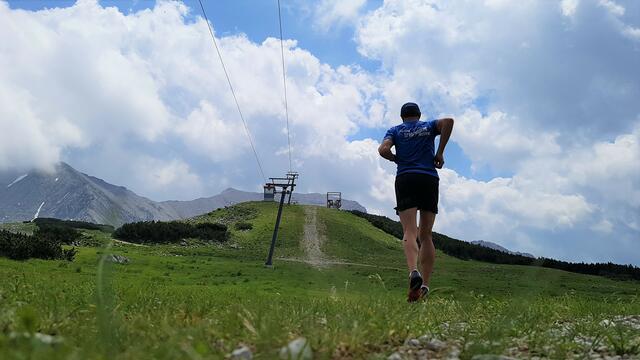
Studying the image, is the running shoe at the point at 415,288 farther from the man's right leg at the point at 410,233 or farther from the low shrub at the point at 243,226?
A: the low shrub at the point at 243,226

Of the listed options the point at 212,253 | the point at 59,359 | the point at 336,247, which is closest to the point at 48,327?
the point at 59,359

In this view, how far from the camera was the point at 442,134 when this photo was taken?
28.4ft

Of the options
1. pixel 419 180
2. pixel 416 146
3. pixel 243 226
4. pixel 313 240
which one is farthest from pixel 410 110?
pixel 243 226

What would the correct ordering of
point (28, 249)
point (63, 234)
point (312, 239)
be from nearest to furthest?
1. point (28, 249)
2. point (63, 234)
3. point (312, 239)

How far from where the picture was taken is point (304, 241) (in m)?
63.3

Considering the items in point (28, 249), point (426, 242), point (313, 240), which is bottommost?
point (28, 249)

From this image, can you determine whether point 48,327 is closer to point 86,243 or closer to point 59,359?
point 59,359

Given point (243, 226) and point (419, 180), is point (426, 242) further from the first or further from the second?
point (243, 226)

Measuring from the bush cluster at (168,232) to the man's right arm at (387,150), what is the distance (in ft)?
176

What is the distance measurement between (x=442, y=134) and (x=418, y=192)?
112cm

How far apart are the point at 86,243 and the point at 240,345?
169 ft

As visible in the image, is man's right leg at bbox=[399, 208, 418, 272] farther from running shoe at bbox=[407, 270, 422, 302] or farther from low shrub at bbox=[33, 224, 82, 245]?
low shrub at bbox=[33, 224, 82, 245]

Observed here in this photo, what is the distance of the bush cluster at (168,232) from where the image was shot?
59.9 meters

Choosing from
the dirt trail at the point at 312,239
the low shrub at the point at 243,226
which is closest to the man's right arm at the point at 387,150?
the dirt trail at the point at 312,239
